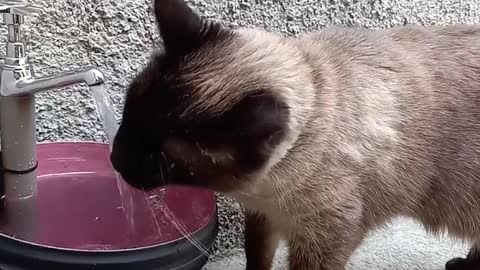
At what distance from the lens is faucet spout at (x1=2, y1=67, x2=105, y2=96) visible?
3.66ft

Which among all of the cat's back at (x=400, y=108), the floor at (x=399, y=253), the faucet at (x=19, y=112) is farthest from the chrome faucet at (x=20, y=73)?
the floor at (x=399, y=253)

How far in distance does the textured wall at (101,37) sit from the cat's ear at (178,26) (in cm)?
32

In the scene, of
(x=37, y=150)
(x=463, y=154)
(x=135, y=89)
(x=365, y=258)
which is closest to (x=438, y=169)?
(x=463, y=154)

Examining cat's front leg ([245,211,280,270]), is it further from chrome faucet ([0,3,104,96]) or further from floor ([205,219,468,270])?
chrome faucet ([0,3,104,96])

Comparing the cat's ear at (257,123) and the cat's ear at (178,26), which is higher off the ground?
the cat's ear at (178,26)

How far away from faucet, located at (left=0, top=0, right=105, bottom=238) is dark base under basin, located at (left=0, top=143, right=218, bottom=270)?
3 cm

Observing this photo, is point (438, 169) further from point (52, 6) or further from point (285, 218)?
point (52, 6)

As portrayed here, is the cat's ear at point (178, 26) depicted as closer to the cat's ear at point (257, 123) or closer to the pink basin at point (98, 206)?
the cat's ear at point (257, 123)

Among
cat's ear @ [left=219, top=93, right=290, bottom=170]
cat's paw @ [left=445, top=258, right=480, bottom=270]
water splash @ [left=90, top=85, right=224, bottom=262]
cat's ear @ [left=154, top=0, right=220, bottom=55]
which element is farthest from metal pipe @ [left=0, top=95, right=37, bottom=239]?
cat's paw @ [left=445, top=258, right=480, bottom=270]

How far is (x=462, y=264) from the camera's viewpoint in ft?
5.84

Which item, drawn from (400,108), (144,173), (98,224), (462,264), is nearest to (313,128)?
(400,108)

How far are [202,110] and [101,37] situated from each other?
0.48 m

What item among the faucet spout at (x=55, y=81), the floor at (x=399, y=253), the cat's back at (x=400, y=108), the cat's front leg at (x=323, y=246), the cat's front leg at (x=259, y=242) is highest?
the faucet spout at (x=55, y=81)

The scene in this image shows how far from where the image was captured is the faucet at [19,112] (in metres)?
1.13
